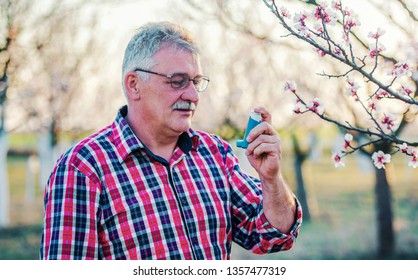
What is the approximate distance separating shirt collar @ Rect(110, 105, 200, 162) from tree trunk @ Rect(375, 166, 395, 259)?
6.18m

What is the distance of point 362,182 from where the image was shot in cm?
1421

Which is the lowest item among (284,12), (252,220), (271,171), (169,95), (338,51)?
(252,220)

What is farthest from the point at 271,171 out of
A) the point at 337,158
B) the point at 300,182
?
the point at 300,182

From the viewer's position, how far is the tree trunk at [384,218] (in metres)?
7.52

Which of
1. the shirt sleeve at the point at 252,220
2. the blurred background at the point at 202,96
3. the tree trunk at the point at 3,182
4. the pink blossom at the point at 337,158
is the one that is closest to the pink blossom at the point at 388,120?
the pink blossom at the point at 337,158

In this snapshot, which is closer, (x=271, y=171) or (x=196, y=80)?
(x=271, y=171)

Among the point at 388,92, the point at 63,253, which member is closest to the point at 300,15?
the point at 388,92

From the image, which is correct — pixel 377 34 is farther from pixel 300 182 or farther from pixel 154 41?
pixel 300 182

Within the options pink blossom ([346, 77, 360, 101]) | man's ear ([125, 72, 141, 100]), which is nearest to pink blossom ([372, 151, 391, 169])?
pink blossom ([346, 77, 360, 101])

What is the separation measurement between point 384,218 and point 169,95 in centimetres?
665

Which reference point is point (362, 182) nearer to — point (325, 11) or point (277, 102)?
point (277, 102)

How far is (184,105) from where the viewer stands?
5.25ft

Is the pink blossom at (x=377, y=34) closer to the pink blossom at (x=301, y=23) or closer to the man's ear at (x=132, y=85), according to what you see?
the pink blossom at (x=301, y=23)
